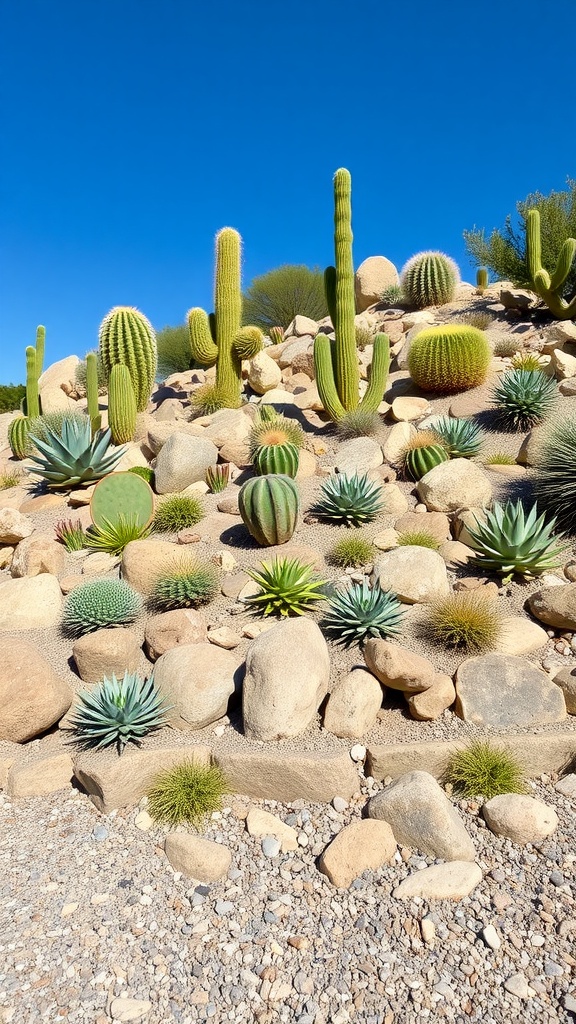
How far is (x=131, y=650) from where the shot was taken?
5.48 m

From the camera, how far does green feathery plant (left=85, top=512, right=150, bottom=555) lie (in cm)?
744

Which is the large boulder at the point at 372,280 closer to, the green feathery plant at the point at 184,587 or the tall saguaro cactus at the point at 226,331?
the tall saguaro cactus at the point at 226,331

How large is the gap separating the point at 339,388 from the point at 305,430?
2.94 ft

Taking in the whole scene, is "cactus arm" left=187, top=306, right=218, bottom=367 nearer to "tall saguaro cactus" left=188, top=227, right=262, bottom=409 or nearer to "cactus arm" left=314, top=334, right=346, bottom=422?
"tall saguaro cactus" left=188, top=227, right=262, bottom=409

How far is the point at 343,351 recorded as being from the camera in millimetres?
10422

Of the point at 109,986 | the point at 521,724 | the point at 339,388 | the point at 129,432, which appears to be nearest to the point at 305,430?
the point at 339,388

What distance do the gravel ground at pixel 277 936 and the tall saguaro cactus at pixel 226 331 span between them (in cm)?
900

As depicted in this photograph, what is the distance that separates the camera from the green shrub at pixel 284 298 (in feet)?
70.4

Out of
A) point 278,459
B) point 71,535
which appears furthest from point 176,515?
point 278,459

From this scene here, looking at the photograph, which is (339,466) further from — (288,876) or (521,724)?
(288,876)

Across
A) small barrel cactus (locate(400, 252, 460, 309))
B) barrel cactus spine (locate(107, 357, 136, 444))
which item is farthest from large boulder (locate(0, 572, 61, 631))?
small barrel cactus (locate(400, 252, 460, 309))

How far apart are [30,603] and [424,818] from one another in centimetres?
441

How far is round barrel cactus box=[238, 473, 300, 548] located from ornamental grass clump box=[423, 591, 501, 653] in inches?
78.6

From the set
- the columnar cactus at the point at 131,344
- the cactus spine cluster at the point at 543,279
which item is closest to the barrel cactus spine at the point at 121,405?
the columnar cactus at the point at 131,344
